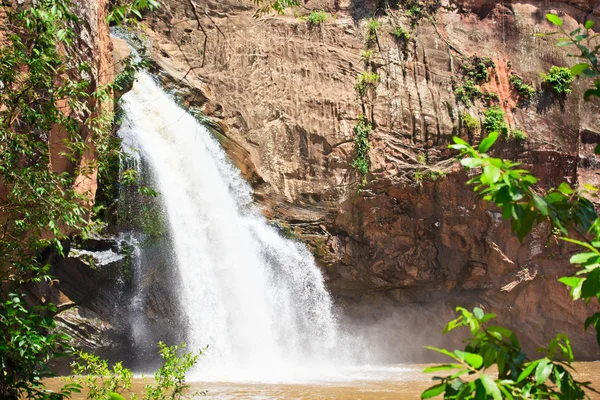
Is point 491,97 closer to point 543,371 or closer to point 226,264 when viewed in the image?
point 226,264

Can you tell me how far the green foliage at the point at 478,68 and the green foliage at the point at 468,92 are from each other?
28 cm

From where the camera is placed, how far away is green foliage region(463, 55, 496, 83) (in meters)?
18.6

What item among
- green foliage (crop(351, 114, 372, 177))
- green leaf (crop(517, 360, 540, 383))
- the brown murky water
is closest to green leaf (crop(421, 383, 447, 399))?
green leaf (crop(517, 360, 540, 383))

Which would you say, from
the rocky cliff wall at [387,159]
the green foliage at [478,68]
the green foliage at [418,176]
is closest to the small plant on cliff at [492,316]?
the rocky cliff wall at [387,159]

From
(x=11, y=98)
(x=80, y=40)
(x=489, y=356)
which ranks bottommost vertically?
(x=489, y=356)

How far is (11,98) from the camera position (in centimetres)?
488

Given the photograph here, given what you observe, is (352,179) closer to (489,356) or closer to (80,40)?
(80,40)

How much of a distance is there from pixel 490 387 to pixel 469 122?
16.8m

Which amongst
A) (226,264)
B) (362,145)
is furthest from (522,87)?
(226,264)

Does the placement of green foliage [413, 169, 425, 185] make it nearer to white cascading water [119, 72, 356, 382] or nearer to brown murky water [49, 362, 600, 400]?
white cascading water [119, 72, 356, 382]

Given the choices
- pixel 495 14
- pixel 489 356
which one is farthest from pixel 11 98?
pixel 495 14

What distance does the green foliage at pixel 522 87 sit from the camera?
18.7 metres

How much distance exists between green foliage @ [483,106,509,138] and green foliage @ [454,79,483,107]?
60 centimetres

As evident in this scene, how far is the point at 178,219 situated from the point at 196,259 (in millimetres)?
1081
